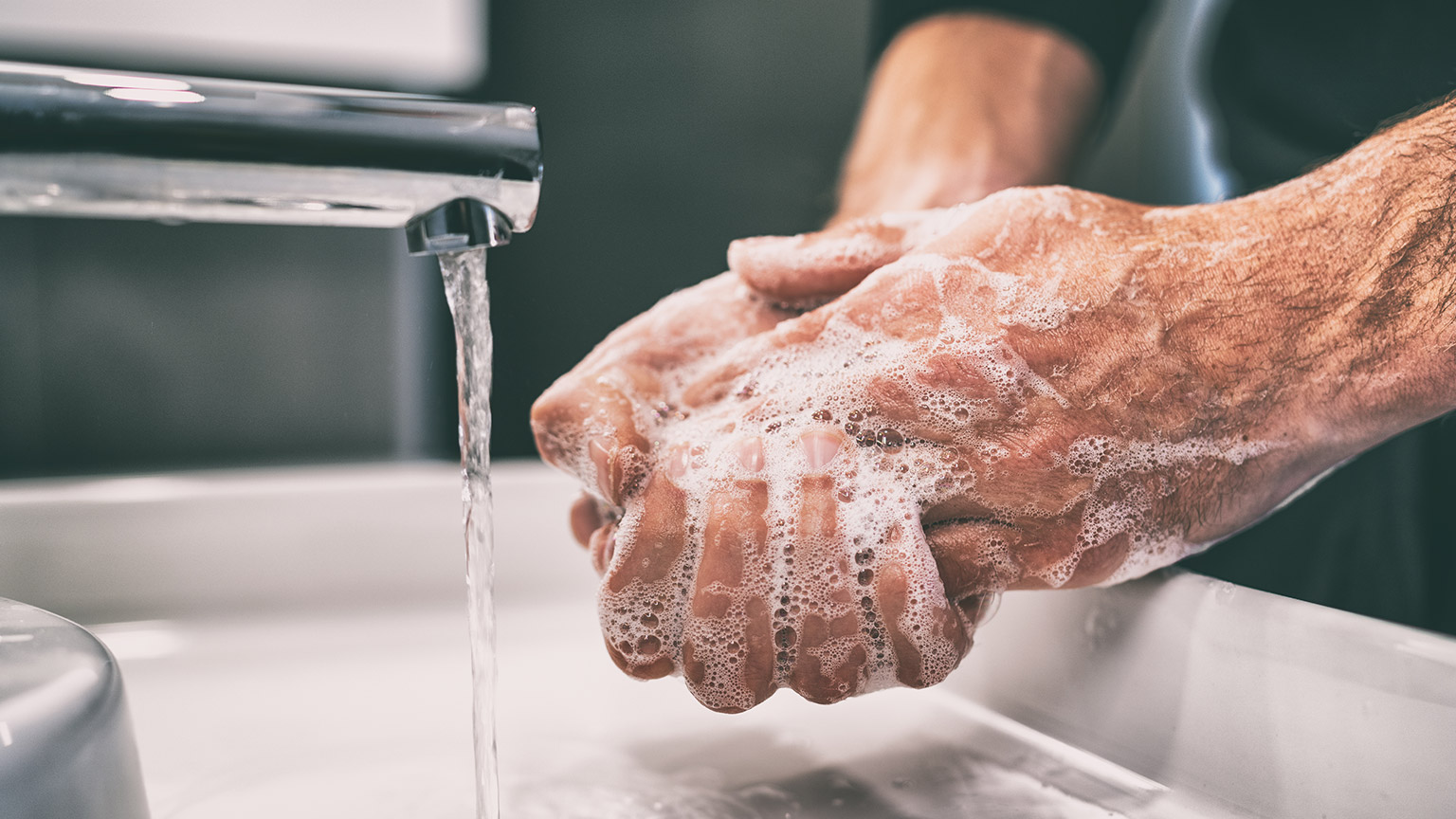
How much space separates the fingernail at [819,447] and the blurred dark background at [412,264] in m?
0.84

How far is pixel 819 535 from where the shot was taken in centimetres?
36

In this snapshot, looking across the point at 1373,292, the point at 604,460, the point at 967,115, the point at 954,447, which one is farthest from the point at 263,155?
the point at 967,115

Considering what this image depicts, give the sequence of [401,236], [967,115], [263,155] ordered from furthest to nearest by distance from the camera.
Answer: [401,236], [967,115], [263,155]

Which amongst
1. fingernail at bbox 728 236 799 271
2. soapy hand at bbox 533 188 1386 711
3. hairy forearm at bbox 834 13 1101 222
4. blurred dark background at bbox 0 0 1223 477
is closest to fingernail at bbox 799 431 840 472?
soapy hand at bbox 533 188 1386 711

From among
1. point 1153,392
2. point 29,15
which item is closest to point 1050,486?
point 1153,392

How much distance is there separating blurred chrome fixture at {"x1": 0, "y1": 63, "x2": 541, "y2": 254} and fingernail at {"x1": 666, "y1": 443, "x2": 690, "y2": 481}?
11 centimetres

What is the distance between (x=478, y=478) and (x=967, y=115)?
0.68 m

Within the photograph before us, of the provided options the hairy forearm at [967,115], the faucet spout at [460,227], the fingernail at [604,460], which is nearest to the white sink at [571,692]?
the fingernail at [604,460]

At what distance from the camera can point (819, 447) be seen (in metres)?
0.38

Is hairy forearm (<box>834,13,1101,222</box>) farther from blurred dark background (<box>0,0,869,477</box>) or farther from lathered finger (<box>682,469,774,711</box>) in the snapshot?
lathered finger (<box>682,469,774,711</box>)

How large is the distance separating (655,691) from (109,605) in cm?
38

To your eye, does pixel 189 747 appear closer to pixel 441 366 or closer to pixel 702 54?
pixel 441 366

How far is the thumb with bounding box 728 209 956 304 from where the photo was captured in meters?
0.44

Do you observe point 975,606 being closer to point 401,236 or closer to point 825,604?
point 825,604
